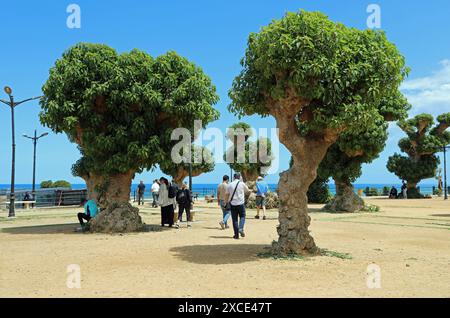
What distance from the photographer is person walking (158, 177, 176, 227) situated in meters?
16.0

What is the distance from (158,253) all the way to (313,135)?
4.56 m

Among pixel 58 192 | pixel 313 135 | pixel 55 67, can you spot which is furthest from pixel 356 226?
pixel 58 192

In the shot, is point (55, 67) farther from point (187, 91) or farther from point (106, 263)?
point (106, 263)

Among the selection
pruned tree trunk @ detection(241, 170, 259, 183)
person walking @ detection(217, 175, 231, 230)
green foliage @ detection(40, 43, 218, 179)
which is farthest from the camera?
pruned tree trunk @ detection(241, 170, 259, 183)

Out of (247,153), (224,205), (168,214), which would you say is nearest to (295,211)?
(224,205)

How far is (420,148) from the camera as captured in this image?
41062mm

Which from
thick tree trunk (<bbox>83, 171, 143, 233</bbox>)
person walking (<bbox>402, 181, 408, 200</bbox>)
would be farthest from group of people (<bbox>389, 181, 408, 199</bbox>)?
thick tree trunk (<bbox>83, 171, 143, 233</bbox>)

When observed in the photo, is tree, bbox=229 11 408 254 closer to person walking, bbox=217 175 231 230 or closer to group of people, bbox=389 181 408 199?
person walking, bbox=217 175 231 230

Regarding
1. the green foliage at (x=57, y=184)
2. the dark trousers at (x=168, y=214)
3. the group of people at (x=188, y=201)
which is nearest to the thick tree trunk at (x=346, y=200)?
the group of people at (x=188, y=201)

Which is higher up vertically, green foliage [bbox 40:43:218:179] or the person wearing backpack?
green foliage [bbox 40:43:218:179]

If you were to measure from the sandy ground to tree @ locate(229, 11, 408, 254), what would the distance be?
5.00ft

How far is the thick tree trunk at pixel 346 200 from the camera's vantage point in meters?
24.1

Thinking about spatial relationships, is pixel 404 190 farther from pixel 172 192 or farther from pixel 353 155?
pixel 172 192

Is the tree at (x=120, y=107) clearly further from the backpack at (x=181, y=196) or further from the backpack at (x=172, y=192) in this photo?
the backpack at (x=181, y=196)
